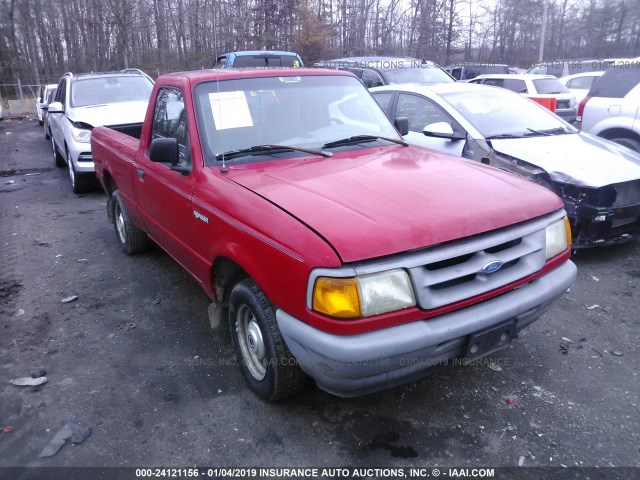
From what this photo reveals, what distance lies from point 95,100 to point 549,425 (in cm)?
899

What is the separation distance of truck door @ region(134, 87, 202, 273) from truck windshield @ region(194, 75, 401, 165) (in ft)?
0.70

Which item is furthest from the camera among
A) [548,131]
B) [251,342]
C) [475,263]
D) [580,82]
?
[580,82]

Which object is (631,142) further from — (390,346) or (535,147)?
(390,346)

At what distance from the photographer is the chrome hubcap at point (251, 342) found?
294 cm

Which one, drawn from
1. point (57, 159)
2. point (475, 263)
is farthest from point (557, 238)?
point (57, 159)

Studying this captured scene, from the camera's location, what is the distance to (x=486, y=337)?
2.57 metres

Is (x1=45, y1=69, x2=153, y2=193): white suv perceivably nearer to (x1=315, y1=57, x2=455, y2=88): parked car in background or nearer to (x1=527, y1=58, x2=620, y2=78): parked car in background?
(x1=315, y1=57, x2=455, y2=88): parked car in background

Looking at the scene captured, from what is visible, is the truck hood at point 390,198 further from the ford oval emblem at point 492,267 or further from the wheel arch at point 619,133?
the wheel arch at point 619,133

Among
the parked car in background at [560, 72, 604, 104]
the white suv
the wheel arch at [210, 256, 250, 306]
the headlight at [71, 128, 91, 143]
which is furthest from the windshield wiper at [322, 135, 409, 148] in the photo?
the parked car in background at [560, 72, 604, 104]

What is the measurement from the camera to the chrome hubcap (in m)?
2.94

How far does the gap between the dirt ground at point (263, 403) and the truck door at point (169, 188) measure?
0.71 meters

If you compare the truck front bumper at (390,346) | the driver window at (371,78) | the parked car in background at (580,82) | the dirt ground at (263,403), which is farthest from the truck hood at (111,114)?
the parked car in background at (580,82)

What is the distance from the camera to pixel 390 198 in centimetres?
270

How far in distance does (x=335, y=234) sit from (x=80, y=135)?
7333 mm
